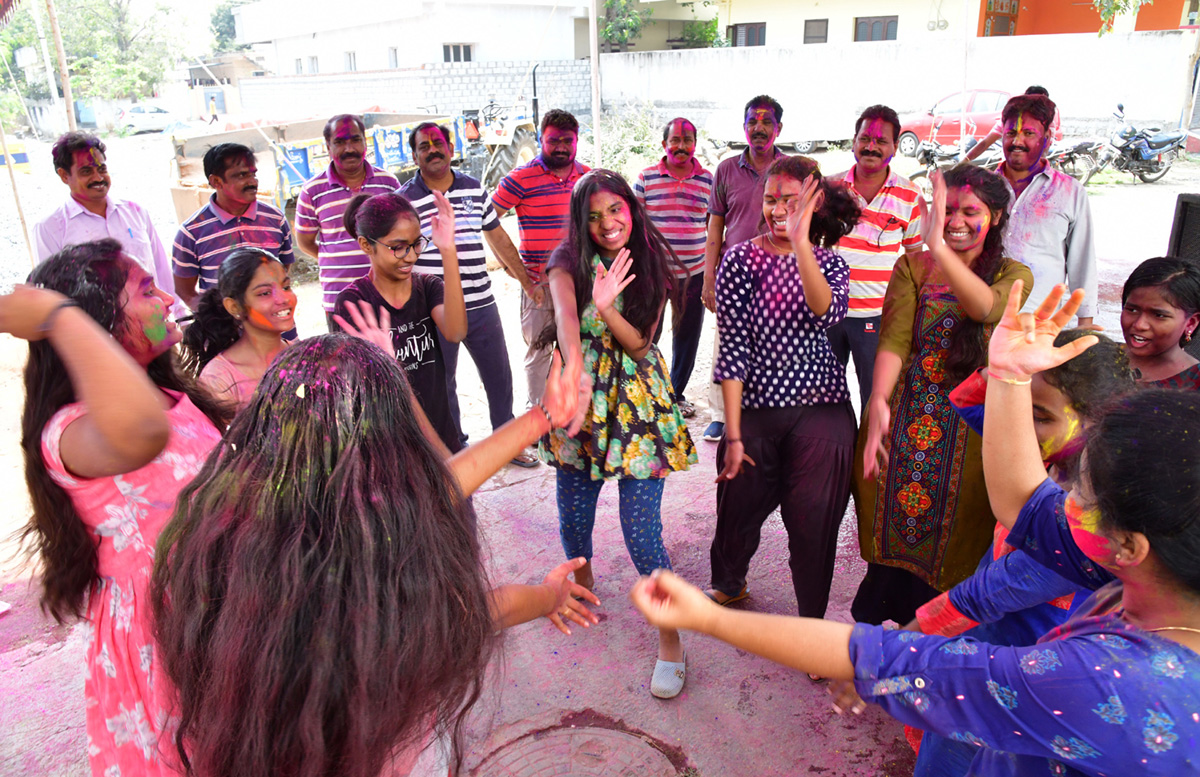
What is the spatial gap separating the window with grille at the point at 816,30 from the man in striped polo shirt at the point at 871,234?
20421mm

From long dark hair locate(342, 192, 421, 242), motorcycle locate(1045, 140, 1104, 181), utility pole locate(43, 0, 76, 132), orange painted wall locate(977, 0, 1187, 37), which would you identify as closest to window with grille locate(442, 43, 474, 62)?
orange painted wall locate(977, 0, 1187, 37)

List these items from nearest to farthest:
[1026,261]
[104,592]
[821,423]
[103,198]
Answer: [104,592] → [821,423] → [1026,261] → [103,198]

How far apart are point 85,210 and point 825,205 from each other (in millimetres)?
3897

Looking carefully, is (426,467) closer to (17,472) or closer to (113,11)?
(17,472)

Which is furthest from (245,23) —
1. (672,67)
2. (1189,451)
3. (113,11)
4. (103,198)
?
(1189,451)

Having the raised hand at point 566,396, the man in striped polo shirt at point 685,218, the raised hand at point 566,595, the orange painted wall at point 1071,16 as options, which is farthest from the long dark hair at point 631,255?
the orange painted wall at point 1071,16

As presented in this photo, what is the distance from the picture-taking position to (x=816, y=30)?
22.1 m

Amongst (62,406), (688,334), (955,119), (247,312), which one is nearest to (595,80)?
(688,334)

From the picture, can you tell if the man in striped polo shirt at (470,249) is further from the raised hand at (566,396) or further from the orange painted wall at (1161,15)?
the orange painted wall at (1161,15)

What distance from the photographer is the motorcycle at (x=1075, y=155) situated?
12.6 meters

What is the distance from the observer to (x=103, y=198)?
169 inches

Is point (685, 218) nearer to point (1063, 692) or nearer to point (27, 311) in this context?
point (27, 311)

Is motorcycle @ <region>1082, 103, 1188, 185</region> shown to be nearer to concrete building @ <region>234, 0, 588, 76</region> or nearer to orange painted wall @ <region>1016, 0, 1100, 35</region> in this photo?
orange painted wall @ <region>1016, 0, 1100, 35</region>

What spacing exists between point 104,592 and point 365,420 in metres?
0.91
